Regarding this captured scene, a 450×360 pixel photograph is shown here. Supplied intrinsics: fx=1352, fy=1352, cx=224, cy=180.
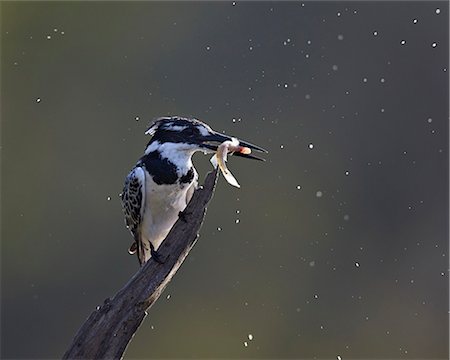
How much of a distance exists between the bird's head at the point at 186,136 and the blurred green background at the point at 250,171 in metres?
4.00

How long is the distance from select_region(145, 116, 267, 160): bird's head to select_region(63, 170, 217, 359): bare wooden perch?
326 mm

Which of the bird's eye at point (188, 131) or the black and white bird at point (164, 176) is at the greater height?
the bird's eye at point (188, 131)

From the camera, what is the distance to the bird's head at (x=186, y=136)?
391 cm

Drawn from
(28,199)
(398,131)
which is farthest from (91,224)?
(398,131)

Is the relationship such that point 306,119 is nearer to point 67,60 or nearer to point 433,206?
point 433,206

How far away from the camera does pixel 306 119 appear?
9484 mm

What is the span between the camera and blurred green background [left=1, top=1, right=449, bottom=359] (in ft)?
28.2

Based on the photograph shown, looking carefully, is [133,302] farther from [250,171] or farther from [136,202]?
[250,171]

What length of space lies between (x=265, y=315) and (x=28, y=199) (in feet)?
6.52

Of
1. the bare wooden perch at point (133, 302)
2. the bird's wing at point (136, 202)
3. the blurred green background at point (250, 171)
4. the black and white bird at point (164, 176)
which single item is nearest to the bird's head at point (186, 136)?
the black and white bird at point (164, 176)

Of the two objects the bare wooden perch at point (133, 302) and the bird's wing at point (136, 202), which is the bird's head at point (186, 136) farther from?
the bare wooden perch at point (133, 302)

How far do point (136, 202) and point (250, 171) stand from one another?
4924mm

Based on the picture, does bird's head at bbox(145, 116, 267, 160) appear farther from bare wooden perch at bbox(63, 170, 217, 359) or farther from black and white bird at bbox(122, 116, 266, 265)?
bare wooden perch at bbox(63, 170, 217, 359)

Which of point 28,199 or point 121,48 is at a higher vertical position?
point 121,48
